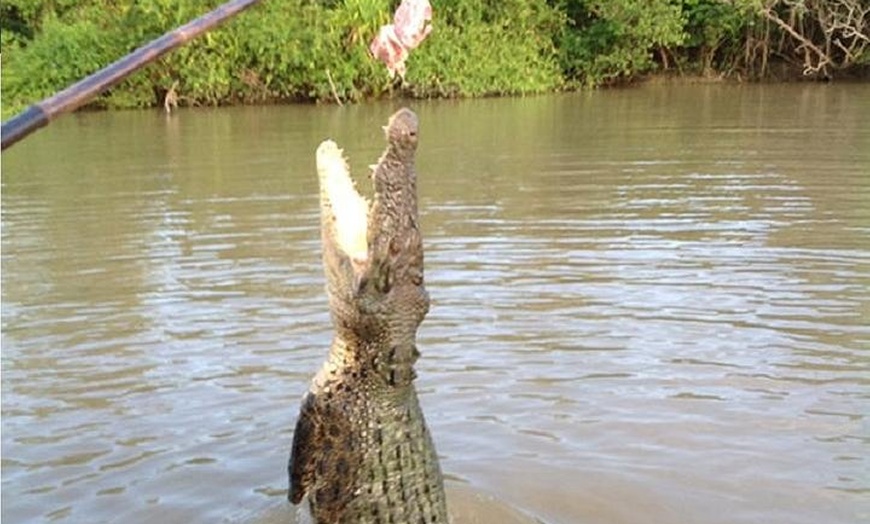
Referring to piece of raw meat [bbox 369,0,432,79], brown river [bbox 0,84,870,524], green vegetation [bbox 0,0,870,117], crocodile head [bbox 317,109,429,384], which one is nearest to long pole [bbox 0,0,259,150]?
crocodile head [bbox 317,109,429,384]

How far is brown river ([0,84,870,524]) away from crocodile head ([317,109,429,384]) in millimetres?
804

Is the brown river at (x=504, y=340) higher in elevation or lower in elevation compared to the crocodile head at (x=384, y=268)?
lower

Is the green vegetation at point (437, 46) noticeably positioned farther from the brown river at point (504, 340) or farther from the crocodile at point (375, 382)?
the crocodile at point (375, 382)

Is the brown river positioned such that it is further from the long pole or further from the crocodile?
the long pole

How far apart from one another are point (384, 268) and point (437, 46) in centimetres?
2175

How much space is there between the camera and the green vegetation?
75.1 ft

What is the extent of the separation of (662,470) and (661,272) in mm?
3080

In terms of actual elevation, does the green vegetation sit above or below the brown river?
above

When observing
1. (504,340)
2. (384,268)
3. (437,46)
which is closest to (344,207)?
(384,268)

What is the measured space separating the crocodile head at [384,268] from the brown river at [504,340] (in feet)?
2.64

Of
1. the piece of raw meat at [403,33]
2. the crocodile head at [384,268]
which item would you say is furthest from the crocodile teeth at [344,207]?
the piece of raw meat at [403,33]

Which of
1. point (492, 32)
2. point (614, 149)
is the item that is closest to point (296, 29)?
point (492, 32)

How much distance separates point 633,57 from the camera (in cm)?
2644

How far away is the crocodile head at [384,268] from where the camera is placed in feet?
10.6
